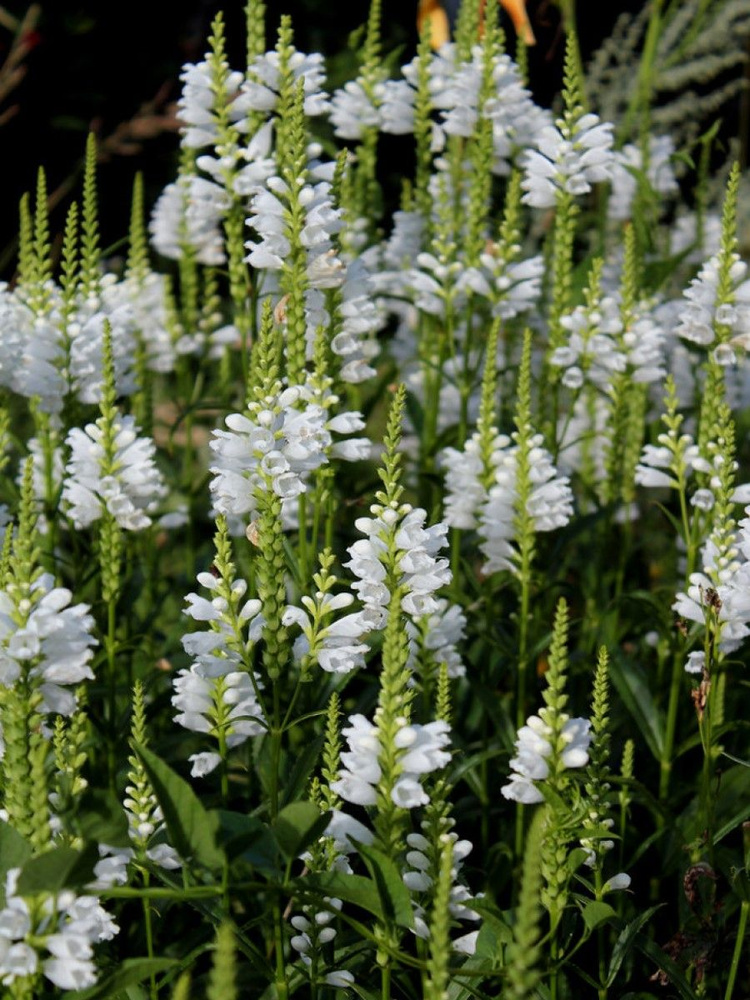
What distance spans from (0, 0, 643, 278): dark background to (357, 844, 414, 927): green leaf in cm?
631

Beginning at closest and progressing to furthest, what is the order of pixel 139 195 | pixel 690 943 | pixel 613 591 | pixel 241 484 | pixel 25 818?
pixel 25 818 → pixel 241 484 → pixel 690 943 → pixel 139 195 → pixel 613 591

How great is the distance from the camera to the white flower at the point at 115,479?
2.84 meters

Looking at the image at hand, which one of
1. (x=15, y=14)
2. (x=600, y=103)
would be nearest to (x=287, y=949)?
(x=600, y=103)

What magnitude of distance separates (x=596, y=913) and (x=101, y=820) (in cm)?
86

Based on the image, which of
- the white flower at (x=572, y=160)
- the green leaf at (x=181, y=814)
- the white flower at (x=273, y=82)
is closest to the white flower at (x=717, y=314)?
the white flower at (x=572, y=160)

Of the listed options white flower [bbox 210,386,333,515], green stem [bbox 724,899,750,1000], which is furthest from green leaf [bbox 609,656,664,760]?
white flower [bbox 210,386,333,515]

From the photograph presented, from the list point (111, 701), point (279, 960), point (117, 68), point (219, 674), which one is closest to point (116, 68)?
point (117, 68)

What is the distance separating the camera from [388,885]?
2041 mm

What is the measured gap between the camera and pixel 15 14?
324 inches

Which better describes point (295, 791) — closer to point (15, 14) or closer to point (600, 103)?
point (600, 103)

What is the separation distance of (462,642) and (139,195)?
1592 millimetres

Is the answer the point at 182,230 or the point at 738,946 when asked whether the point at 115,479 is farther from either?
the point at 182,230

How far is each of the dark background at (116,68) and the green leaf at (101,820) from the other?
20.4 feet

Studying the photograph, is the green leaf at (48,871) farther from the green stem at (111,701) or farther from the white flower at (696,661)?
the white flower at (696,661)
